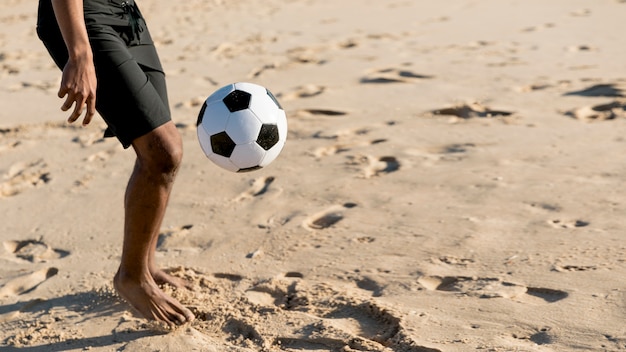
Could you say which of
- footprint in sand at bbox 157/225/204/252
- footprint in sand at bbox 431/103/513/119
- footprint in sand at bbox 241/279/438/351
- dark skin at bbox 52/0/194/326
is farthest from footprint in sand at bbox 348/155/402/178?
dark skin at bbox 52/0/194/326

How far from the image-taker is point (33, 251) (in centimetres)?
391

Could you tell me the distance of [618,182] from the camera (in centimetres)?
399

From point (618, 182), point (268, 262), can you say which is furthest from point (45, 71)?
point (618, 182)

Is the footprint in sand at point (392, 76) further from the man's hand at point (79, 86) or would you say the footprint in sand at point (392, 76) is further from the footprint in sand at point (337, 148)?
the man's hand at point (79, 86)

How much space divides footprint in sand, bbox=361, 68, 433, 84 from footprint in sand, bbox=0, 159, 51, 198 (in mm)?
2626

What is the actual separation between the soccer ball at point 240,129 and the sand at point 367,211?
1.79 ft

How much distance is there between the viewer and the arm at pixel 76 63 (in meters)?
2.73

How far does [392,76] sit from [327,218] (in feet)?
9.01

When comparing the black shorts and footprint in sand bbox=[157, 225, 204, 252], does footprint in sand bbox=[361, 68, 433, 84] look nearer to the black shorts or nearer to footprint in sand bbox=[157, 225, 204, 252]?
footprint in sand bbox=[157, 225, 204, 252]

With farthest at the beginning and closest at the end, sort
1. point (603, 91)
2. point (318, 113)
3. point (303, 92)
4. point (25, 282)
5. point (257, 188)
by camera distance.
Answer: point (303, 92)
point (318, 113)
point (603, 91)
point (257, 188)
point (25, 282)

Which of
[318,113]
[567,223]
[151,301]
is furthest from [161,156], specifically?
[318,113]

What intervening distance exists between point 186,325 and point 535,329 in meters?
1.28

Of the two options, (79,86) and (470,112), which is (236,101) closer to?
(79,86)

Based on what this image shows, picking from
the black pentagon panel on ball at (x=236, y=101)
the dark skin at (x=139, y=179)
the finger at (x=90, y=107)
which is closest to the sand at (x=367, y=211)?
the dark skin at (x=139, y=179)
